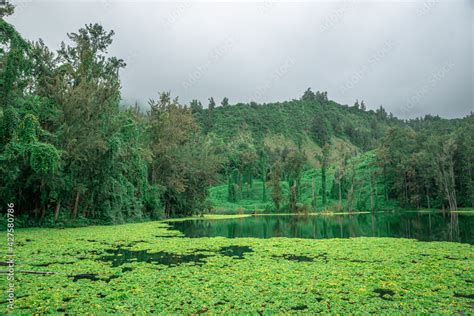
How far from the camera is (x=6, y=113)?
19109mm

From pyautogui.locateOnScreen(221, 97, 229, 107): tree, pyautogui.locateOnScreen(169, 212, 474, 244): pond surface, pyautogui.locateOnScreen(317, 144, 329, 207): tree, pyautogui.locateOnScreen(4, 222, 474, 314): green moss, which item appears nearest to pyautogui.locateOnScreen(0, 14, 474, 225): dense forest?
pyautogui.locateOnScreen(317, 144, 329, 207): tree

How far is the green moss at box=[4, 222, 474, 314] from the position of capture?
772 cm

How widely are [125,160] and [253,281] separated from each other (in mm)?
25572

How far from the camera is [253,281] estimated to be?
9781 mm

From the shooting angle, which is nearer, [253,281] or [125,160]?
[253,281]

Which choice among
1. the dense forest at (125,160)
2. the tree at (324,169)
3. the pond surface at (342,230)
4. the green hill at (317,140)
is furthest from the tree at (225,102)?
the pond surface at (342,230)

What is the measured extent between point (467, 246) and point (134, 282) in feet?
48.5

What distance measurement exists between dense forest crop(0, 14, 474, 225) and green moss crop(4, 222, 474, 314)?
404 inches

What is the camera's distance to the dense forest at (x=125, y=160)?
73.2ft

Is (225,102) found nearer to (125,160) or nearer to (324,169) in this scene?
(324,169)

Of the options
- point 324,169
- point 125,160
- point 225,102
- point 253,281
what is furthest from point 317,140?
point 253,281

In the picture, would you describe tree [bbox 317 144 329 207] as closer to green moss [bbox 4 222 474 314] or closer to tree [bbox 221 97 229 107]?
green moss [bbox 4 222 474 314]

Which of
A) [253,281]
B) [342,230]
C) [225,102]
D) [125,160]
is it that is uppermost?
[225,102]

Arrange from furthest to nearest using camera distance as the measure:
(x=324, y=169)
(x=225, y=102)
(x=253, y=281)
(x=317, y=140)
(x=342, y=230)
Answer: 1. (x=225, y=102)
2. (x=317, y=140)
3. (x=324, y=169)
4. (x=342, y=230)
5. (x=253, y=281)
